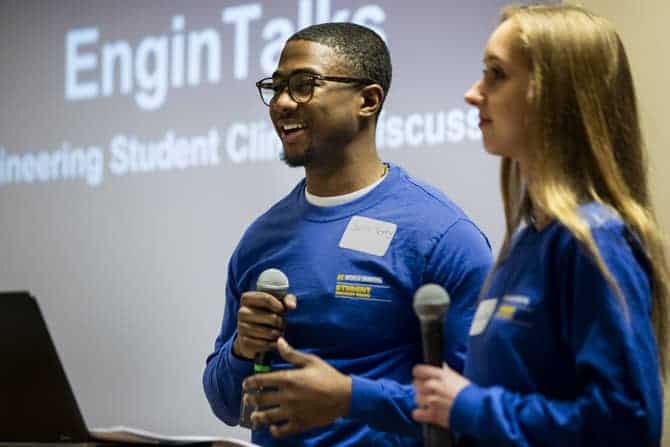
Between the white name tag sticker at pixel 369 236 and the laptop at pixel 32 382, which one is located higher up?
the white name tag sticker at pixel 369 236

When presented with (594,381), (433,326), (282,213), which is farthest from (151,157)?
(594,381)

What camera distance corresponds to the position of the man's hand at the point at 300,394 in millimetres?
1943

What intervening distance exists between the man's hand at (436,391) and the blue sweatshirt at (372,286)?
51 cm

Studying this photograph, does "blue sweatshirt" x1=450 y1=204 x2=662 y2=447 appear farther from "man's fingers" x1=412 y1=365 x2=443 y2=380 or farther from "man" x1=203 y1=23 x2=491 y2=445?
"man" x1=203 y1=23 x2=491 y2=445

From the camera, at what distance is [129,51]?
13.4 ft

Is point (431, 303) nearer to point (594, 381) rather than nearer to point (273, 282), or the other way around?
point (594, 381)

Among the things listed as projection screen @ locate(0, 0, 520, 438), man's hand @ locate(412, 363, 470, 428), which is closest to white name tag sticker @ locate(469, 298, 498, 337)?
man's hand @ locate(412, 363, 470, 428)

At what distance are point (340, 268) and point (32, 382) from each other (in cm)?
70

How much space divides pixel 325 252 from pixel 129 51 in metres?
2.01

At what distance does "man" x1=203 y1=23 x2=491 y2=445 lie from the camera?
2.04 metres

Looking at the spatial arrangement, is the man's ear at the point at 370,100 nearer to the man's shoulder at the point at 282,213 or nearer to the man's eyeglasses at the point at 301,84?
the man's eyeglasses at the point at 301,84

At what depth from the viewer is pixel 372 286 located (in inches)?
89.7

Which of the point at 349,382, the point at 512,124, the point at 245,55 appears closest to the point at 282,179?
the point at 245,55

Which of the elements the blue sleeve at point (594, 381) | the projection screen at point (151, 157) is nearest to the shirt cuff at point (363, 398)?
the blue sleeve at point (594, 381)
